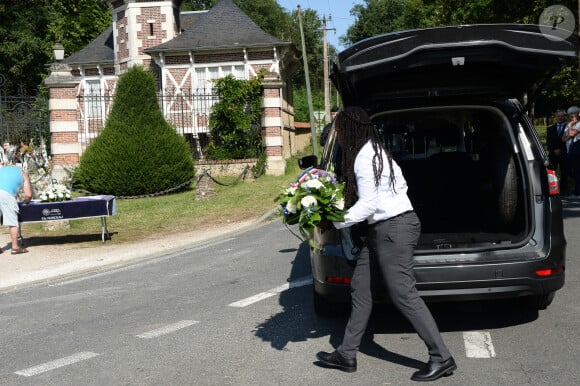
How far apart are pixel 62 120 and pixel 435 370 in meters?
20.7

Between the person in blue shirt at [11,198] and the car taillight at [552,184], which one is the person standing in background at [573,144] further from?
the person in blue shirt at [11,198]

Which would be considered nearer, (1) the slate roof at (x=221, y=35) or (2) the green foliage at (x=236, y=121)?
(2) the green foliage at (x=236, y=121)

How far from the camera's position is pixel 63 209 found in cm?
1299

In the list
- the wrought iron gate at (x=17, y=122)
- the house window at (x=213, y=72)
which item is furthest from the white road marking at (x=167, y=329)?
the house window at (x=213, y=72)

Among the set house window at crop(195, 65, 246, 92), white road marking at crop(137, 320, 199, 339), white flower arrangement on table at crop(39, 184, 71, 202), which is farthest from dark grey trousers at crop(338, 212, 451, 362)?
house window at crop(195, 65, 246, 92)

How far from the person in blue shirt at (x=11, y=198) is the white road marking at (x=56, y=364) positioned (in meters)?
6.81

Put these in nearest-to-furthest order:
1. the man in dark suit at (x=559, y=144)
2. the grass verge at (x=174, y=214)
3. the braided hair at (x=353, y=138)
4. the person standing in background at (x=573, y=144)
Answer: the braided hair at (x=353, y=138) < the grass verge at (x=174, y=214) < the person standing in background at (x=573, y=144) < the man in dark suit at (x=559, y=144)

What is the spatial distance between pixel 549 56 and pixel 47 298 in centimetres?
624

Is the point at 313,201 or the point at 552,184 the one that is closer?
the point at 313,201

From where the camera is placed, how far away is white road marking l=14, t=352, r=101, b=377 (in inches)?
226

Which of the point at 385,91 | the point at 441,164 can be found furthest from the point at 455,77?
the point at 441,164

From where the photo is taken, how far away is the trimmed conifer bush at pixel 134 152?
21922mm

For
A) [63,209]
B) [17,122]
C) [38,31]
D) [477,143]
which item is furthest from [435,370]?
[38,31]

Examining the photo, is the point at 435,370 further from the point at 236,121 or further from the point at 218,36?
the point at 218,36
